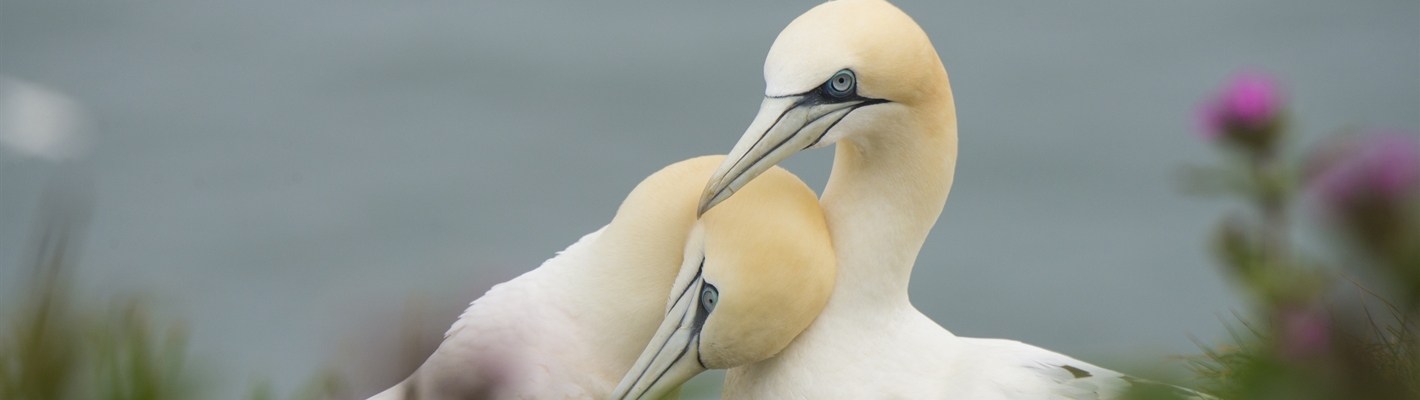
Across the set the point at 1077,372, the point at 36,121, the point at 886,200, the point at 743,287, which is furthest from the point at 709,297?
the point at 36,121

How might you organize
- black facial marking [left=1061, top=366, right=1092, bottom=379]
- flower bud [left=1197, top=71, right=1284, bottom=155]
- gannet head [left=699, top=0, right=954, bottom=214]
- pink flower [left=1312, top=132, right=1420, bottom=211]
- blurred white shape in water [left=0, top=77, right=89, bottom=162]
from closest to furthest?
pink flower [left=1312, top=132, right=1420, bottom=211] → flower bud [left=1197, top=71, right=1284, bottom=155] → gannet head [left=699, top=0, right=954, bottom=214] → black facial marking [left=1061, top=366, right=1092, bottom=379] → blurred white shape in water [left=0, top=77, right=89, bottom=162]

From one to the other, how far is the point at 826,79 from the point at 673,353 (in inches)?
→ 18.1

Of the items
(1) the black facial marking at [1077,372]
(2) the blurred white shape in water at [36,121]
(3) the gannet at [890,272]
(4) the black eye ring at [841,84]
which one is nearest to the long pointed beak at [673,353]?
(3) the gannet at [890,272]

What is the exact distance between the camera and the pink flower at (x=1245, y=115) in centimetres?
78

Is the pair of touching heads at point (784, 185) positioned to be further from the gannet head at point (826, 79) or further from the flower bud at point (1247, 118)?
the flower bud at point (1247, 118)

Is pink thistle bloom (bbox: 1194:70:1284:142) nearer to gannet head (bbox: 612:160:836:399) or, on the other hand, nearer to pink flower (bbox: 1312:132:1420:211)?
pink flower (bbox: 1312:132:1420:211)

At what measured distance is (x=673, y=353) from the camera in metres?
1.77

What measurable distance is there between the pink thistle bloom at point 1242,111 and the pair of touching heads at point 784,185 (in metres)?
0.71

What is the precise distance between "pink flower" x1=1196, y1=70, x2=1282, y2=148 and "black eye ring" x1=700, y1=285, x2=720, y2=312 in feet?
3.00

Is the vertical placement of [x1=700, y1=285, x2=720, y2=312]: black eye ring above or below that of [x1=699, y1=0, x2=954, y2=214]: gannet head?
below

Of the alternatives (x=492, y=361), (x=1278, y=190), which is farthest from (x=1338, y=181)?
(x=492, y=361)

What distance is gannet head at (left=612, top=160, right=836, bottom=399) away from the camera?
5.53ft

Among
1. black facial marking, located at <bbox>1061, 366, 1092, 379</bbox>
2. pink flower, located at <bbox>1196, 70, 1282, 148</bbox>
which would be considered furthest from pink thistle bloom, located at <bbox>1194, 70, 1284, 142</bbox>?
black facial marking, located at <bbox>1061, 366, 1092, 379</bbox>

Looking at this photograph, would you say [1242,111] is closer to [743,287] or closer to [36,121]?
[743,287]
